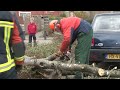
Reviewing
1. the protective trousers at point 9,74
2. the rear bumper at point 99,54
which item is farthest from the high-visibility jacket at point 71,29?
the protective trousers at point 9,74

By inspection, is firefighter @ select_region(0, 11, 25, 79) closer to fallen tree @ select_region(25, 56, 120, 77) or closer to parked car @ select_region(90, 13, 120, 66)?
fallen tree @ select_region(25, 56, 120, 77)

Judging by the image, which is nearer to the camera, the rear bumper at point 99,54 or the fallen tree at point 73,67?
the fallen tree at point 73,67

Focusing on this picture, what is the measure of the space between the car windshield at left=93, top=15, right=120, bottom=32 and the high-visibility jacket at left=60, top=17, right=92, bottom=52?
1.54 m

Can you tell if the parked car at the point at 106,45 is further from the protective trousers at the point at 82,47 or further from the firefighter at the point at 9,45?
the firefighter at the point at 9,45

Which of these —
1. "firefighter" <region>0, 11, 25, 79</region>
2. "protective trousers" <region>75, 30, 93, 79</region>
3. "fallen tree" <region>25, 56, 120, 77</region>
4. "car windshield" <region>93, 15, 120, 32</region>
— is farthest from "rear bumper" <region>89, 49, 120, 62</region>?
"firefighter" <region>0, 11, 25, 79</region>

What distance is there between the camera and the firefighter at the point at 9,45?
10.6 feet

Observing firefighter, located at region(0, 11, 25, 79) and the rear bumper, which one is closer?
firefighter, located at region(0, 11, 25, 79)

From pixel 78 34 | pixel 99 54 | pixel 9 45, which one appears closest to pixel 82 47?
pixel 78 34

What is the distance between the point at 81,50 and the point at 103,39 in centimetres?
119

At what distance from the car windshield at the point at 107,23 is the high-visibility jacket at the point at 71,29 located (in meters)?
1.54

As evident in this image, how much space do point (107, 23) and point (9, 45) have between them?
476 centimetres

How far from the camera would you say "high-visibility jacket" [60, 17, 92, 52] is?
599 centimetres
